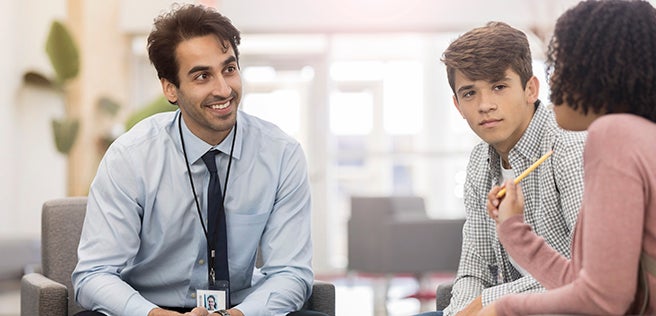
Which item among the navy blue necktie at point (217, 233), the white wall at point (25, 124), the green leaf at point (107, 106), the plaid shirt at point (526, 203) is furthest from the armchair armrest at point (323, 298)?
the green leaf at point (107, 106)

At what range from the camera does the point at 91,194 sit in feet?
8.02

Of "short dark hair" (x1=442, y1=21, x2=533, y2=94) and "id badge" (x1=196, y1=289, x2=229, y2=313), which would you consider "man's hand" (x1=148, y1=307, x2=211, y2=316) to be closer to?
"id badge" (x1=196, y1=289, x2=229, y2=313)

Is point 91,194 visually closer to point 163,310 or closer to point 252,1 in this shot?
point 163,310

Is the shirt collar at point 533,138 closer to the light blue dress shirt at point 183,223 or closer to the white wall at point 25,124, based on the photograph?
the light blue dress shirt at point 183,223

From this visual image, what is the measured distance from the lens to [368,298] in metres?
7.23

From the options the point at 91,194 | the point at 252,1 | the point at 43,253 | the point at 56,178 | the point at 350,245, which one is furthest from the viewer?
the point at 252,1

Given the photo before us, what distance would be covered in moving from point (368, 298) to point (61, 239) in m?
4.78

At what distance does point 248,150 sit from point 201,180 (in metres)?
0.15

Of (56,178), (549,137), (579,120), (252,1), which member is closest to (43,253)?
(549,137)

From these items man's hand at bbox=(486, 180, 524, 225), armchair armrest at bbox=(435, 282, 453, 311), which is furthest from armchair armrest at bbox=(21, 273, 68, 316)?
man's hand at bbox=(486, 180, 524, 225)

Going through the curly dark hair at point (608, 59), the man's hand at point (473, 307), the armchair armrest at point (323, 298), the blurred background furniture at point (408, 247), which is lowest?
the blurred background furniture at point (408, 247)

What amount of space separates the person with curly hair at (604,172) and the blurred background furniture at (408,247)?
449cm

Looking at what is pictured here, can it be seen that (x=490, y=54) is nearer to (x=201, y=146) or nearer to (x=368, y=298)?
(x=201, y=146)

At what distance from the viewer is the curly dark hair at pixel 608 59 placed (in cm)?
140
